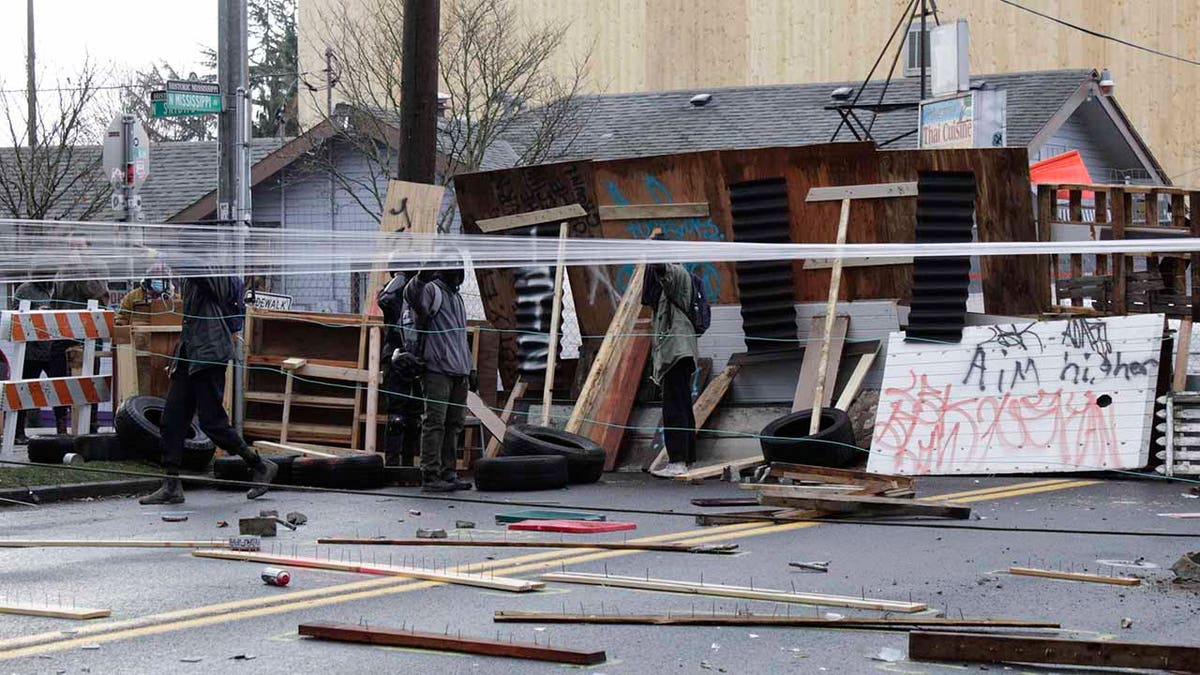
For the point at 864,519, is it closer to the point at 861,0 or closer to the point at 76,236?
the point at 76,236

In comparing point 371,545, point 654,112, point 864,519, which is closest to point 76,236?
point 371,545

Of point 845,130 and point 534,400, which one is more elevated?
point 845,130

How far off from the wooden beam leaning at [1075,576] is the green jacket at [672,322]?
19.3 ft

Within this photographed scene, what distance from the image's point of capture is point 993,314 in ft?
49.2

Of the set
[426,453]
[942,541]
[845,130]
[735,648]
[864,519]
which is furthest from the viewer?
[845,130]

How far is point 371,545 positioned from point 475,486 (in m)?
3.96

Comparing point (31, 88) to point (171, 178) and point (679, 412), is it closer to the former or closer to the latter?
point (171, 178)

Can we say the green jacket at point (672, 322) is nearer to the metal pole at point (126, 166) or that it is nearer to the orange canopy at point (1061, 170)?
the metal pole at point (126, 166)

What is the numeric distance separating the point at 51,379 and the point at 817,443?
7266 mm

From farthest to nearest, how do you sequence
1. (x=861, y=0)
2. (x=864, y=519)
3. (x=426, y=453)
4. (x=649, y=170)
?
(x=861, y=0), (x=649, y=170), (x=426, y=453), (x=864, y=519)

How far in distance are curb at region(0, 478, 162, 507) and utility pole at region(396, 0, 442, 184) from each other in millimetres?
4287

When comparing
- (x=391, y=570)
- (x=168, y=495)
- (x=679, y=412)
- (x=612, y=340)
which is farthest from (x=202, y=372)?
(x=391, y=570)

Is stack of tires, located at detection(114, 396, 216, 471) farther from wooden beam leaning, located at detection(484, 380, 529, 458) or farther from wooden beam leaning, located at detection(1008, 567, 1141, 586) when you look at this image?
wooden beam leaning, located at detection(1008, 567, 1141, 586)

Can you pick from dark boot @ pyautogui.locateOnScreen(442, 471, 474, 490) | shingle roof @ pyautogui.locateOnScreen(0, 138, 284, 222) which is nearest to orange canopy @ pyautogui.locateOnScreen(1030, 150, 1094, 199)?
dark boot @ pyautogui.locateOnScreen(442, 471, 474, 490)
